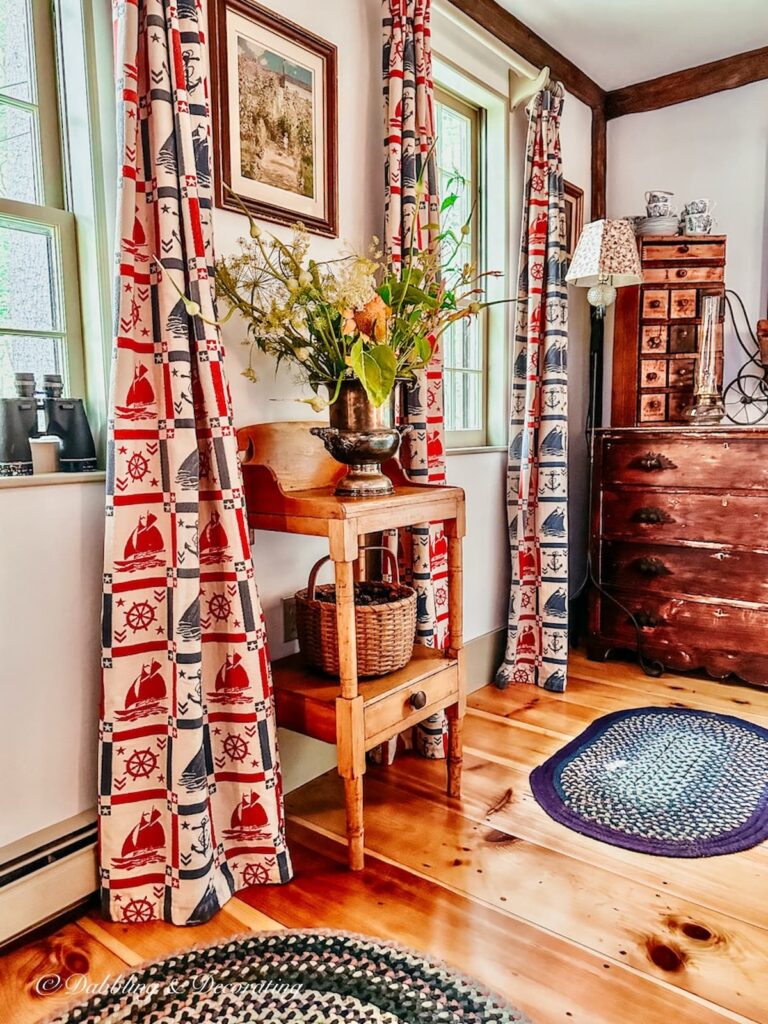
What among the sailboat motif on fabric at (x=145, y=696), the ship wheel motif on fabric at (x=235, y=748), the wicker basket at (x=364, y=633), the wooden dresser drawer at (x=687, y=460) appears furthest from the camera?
the wooden dresser drawer at (x=687, y=460)

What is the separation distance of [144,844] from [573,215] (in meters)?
3.04

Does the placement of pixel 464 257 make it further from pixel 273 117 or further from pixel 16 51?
pixel 16 51

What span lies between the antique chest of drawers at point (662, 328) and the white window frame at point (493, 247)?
2.13ft

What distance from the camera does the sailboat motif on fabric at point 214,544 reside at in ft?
5.14

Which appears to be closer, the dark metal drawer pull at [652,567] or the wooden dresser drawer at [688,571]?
the wooden dresser drawer at [688,571]

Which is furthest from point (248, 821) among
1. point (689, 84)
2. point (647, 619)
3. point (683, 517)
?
point (689, 84)

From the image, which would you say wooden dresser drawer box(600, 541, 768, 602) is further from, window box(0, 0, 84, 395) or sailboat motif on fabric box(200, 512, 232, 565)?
window box(0, 0, 84, 395)

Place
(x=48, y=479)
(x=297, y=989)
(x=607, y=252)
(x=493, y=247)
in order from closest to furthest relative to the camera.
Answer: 1. (x=297, y=989)
2. (x=48, y=479)
3. (x=607, y=252)
4. (x=493, y=247)

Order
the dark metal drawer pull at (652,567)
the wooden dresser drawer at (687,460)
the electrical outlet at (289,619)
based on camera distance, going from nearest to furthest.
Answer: the electrical outlet at (289,619) < the wooden dresser drawer at (687,460) < the dark metal drawer pull at (652,567)

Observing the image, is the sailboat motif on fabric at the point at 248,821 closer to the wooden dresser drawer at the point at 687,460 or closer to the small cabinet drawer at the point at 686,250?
the wooden dresser drawer at the point at 687,460

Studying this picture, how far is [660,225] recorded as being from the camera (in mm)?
3105

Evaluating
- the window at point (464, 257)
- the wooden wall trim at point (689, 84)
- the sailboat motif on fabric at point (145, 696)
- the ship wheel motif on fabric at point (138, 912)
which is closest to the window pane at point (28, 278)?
the sailboat motif on fabric at point (145, 696)

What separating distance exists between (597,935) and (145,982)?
870 mm

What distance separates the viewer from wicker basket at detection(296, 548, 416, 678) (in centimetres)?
175
